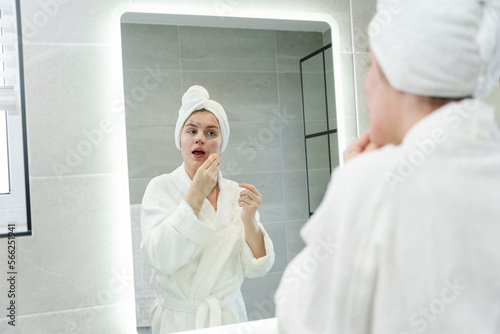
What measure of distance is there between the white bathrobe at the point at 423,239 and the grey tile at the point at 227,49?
0.81m

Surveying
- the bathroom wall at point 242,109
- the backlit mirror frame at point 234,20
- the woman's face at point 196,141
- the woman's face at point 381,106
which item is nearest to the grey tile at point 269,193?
the bathroom wall at point 242,109

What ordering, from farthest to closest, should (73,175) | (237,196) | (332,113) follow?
(332,113) < (237,196) < (73,175)

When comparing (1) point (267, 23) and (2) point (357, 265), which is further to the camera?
(1) point (267, 23)

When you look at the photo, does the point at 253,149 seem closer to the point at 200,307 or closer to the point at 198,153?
the point at 198,153

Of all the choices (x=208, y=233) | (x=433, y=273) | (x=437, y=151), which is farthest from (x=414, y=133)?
(x=208, y=233)

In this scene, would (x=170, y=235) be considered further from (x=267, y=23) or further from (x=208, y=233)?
(x=267, y=23)

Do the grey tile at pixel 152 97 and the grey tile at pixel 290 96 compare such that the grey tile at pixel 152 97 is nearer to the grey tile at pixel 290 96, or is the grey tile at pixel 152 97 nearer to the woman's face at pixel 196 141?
the woman's face at pixel 196 141

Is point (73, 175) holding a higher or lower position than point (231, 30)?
lower

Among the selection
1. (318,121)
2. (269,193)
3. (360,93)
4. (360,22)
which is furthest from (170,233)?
(360,22)

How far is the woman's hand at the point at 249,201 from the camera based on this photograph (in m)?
1.18

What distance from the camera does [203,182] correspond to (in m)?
1.13

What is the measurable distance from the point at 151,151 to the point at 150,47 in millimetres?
266

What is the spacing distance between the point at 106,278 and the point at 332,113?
0.77 meters

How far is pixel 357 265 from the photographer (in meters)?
0.45
